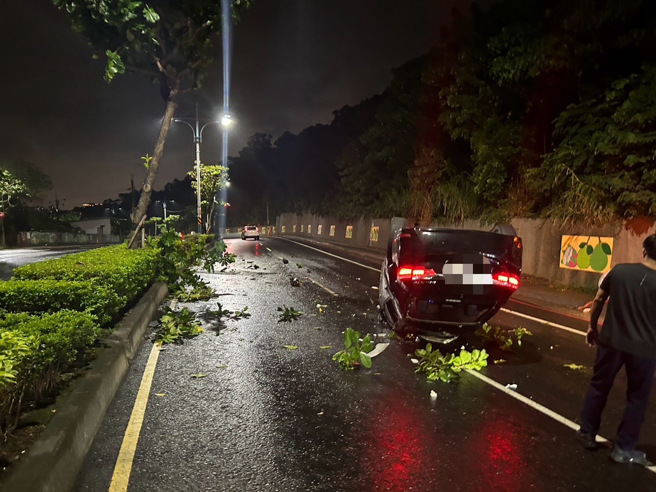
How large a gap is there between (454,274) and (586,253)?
9.44m

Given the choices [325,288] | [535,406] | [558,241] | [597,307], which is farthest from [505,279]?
[558,241]

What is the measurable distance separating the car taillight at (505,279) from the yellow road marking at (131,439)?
464 cm

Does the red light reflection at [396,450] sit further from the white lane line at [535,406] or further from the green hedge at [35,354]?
the green hedge at [35,354]

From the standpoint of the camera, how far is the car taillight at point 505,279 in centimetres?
644

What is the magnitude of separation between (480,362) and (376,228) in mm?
27810

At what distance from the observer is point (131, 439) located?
4.02 metres

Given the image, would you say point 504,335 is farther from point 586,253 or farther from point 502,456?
point 586,253

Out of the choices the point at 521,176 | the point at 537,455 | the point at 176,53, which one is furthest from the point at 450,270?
the point at 521,176

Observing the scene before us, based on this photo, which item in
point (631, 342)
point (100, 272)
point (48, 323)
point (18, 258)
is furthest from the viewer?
point (18, 258)

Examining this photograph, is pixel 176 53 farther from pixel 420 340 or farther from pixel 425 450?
pixel 425 450

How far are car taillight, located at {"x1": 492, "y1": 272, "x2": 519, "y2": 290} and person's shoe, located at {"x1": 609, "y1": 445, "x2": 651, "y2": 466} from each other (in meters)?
2.92

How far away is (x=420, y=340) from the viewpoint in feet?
24.8

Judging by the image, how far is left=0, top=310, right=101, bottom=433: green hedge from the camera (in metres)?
3.49

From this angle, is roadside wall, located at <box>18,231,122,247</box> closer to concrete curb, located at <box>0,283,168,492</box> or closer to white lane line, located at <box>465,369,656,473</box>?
concrete curb, located at <box>0,283,168,492</box>
